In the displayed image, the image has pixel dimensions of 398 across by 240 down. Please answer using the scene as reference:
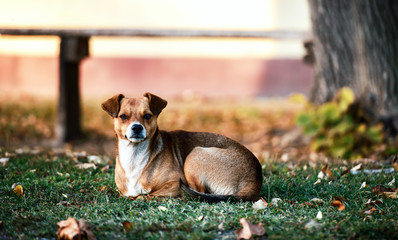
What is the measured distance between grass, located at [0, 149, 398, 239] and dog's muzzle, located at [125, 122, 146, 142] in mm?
535

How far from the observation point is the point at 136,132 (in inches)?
180

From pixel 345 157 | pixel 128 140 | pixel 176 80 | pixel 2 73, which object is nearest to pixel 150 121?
pixel 128 140

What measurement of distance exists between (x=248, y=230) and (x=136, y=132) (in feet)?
4.18

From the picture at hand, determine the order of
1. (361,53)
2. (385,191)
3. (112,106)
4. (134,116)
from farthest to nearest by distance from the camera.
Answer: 1. (361,53)
2. (385,191)
3. (112,106)
4. (134,116)

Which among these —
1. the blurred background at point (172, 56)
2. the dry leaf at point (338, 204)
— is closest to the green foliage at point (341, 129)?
the dry leaf at point (338, 204)

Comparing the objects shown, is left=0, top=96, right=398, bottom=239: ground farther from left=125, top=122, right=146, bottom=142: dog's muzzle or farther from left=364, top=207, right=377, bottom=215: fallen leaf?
left=125, top=122, right=146, bottom=142: dog's muzzle

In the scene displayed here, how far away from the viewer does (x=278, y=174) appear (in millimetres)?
5898

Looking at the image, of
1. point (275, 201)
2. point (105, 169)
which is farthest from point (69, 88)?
point (275, 201)

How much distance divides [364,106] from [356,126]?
0.32 metres

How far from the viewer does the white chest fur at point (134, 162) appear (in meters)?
4.87

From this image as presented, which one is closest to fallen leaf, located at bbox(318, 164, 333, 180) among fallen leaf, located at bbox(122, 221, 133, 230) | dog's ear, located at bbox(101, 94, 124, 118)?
dog's ear, located at bbox(101, 94, 124, 118)

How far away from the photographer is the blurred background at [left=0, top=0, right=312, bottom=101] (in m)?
12.5

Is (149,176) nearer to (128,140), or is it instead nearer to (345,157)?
(128,140)

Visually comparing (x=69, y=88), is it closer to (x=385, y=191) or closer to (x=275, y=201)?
(x=275, y=201)
